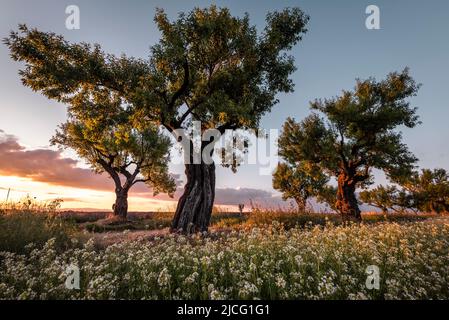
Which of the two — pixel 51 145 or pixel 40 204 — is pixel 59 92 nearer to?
pixel 40 204

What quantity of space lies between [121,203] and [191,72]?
2195 centimetres

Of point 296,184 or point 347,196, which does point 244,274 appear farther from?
point 296,184

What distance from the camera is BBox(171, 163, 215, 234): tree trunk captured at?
1511 cm

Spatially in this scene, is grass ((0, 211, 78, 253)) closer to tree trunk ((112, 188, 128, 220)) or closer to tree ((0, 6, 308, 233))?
tree ((0, 6, 308, 233))

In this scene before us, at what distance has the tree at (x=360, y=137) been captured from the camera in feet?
86.3

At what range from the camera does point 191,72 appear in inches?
608

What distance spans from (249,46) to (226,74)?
2.00 m

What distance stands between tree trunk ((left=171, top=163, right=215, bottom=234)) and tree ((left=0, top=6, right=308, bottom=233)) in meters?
0.05

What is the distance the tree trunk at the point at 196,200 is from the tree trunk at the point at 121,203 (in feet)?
60.4

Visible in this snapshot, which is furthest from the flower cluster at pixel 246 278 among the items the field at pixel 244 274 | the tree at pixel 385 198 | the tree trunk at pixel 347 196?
the tree at pixel 385 198

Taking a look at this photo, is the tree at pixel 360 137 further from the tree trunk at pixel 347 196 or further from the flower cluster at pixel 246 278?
the flower cluster at pixel 246 278

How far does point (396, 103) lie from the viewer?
27188mm

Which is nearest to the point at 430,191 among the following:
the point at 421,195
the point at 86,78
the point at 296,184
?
the point at 421,195
